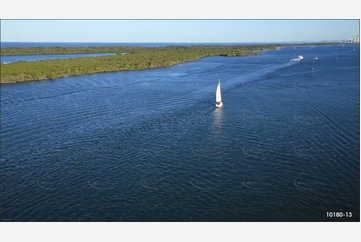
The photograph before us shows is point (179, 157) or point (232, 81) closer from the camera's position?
point (179, 157)

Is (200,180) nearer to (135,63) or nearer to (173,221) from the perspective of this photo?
(173,221)

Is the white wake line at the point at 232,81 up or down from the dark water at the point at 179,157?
up

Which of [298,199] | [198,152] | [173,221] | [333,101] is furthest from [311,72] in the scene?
[173,221]

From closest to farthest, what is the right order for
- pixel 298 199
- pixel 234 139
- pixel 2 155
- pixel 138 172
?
pixel 298 199 → pixel 138 172 → pixel 2 155 → pixel 234 139

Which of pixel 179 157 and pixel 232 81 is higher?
pixel 232 81

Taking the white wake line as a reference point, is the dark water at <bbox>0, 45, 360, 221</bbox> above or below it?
below

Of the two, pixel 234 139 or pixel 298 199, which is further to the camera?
pixel 234 139

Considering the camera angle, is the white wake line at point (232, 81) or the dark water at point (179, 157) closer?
the dark water at point (179, 157)

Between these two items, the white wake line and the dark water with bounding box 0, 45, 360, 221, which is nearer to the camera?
the dark water with bounding box 0, 45, 360, 221
